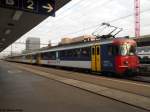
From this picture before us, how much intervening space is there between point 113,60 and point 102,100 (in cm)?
1053

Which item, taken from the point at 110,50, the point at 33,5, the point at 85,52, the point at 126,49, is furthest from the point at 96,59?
the point at 33,5

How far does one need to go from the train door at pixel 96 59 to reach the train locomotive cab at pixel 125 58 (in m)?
2.35

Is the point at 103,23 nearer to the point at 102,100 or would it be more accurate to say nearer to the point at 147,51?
the point at 147,51

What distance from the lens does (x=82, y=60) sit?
84.9 feet

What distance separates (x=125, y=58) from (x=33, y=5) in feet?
33.8

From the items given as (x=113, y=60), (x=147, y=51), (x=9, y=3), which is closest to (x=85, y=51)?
(x=113, y=60)

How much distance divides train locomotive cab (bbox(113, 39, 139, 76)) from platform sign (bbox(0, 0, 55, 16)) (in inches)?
359

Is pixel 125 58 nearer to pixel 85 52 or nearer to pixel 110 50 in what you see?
pixel 110 50

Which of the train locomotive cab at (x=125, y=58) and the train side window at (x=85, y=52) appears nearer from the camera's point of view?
the train locomotive cab at (x=125, y=58)

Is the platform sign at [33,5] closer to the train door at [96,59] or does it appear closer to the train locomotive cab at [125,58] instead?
the train locomotive cab at [125,58]

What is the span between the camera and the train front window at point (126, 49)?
20.6 m

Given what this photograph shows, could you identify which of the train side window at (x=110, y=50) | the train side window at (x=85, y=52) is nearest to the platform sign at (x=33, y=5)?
the train side window at (x=110, y=50)

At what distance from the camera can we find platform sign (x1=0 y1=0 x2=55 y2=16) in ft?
38.0

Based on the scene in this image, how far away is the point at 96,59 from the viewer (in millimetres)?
23078
